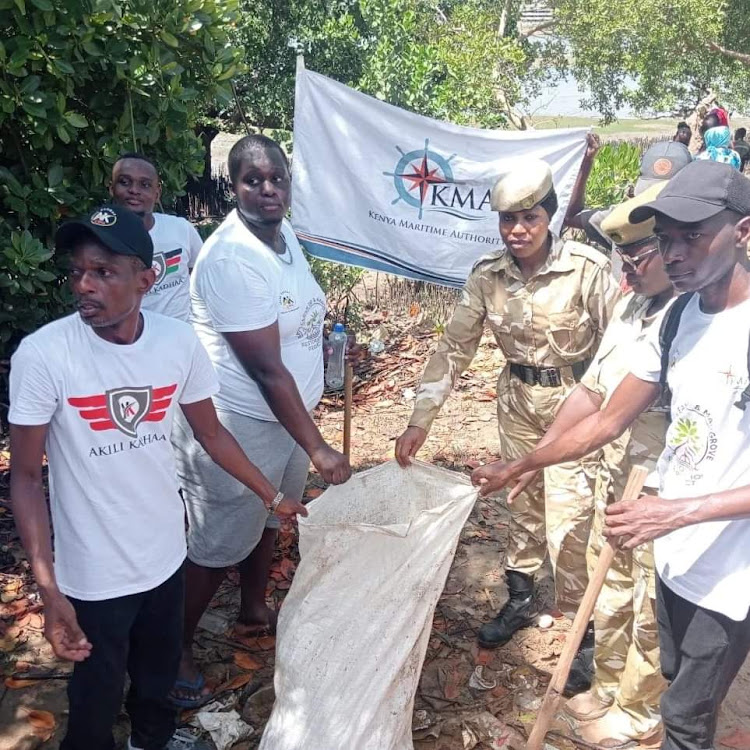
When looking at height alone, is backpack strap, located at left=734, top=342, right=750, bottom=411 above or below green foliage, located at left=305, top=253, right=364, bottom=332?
above

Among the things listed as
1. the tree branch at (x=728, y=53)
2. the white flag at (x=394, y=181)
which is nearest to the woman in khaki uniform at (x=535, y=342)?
the white flag at (x=394, y=181)

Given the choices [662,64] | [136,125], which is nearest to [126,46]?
[136,125]

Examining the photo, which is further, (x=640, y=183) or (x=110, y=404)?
(x=640, y=183)

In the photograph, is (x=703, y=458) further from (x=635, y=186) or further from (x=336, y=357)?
(x=336, y=357)

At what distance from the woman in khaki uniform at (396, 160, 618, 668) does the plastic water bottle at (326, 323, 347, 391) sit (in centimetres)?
291

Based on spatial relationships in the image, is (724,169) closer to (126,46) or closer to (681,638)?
(681,638)

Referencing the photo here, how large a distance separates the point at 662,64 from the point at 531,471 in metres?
16.6

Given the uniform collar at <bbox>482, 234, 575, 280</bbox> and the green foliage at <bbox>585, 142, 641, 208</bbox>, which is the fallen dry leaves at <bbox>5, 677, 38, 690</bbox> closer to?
the uniform collar at <bbox>482, 234, 575, 280</bbox>

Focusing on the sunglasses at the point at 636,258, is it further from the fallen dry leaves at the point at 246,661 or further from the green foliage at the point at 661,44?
the green foliage at the point at 661,44

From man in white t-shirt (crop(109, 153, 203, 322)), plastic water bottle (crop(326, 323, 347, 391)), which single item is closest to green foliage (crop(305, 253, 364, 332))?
plastic water bottle (crop(326, 323, 347, 391))

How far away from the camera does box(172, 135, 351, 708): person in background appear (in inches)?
107

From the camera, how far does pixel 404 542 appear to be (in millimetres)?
2525

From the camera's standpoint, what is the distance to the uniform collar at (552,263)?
3.15 metres

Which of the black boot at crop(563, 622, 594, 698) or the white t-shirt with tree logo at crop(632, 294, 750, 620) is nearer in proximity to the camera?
the white t-shirt with tree logo at crop(632, 294, 750, 620)
